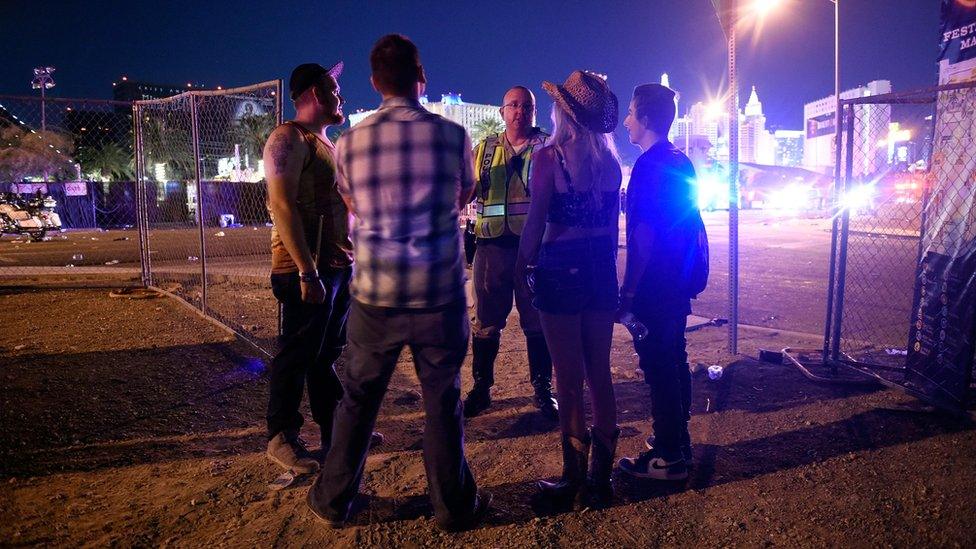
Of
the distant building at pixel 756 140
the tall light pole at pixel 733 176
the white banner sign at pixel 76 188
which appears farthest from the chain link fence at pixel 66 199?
the distant building at pixel 756 140

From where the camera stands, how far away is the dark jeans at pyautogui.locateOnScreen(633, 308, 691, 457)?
337 centimetres

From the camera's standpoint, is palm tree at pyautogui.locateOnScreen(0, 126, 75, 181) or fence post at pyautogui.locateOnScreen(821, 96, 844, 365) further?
palm tree at pyautogui.locateOnScreen(0, 126, 75, 181)

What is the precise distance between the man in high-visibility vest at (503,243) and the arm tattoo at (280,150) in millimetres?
1566

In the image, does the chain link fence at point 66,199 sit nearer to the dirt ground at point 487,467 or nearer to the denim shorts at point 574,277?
the dirt ground at point 487,467

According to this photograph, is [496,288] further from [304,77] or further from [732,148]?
[732,148]

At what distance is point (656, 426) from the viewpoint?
11.3ft

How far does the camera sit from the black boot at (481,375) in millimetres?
4414

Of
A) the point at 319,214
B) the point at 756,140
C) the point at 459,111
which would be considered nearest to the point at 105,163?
the point at 319,214

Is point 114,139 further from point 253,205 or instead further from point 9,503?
point 9,503

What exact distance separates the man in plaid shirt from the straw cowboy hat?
63 cm

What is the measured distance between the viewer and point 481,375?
4.50m

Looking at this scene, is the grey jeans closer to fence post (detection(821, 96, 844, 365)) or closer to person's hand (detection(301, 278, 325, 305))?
person's hand (detection(301, 278, 325, 305))

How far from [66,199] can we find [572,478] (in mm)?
35194

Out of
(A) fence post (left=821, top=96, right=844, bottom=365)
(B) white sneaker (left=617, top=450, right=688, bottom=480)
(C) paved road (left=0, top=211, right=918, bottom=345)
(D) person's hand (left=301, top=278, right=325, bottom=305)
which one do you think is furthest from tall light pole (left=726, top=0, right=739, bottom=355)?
(D) person's hand (left=301, top=278, right=325, bottom=305)
